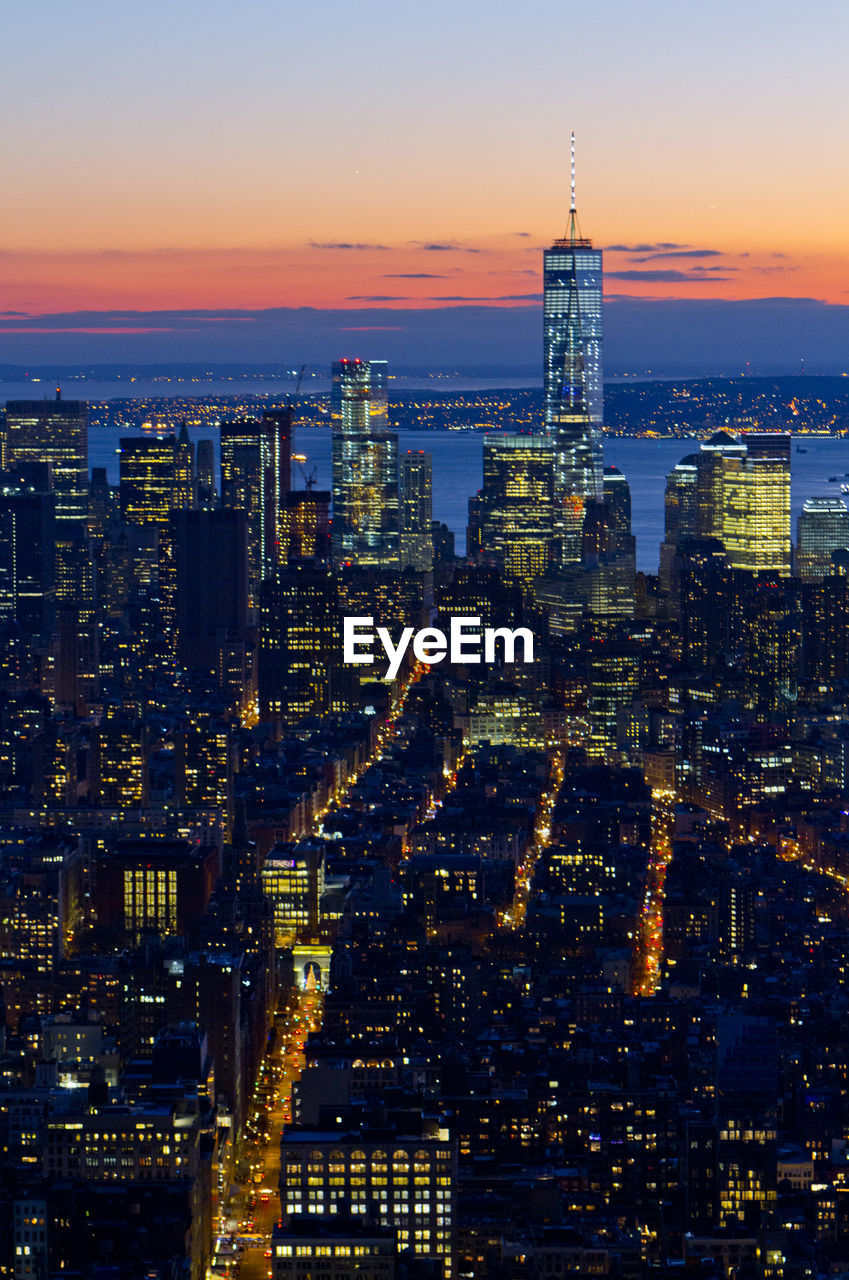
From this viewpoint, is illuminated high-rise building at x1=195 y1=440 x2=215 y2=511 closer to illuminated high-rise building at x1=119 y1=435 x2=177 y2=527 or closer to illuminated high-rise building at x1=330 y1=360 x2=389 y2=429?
illuminated high-rise building at x1=119 y1=435 x2=177 y2=527

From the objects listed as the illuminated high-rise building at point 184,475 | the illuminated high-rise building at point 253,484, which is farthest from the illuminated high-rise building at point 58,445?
the illuminated high-rise building at point 253,484

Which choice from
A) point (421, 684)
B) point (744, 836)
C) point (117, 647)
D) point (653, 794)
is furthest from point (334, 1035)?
point (117, 647)

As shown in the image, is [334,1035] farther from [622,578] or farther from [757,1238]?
[622,578]

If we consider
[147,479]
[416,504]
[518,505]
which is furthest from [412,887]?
[416,504]

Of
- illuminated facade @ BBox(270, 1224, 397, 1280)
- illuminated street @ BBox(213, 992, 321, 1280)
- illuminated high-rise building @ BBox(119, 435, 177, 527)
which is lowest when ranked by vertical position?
illuminated street @ BBox(213, 992, 321, 1280)

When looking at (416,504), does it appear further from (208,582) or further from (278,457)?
(208,582)

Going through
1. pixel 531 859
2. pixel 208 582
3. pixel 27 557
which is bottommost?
pixel 531 859

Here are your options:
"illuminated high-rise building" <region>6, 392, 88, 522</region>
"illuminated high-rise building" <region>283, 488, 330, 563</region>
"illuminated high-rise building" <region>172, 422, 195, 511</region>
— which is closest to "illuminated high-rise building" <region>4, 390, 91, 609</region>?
"illuminated high-rise building" <region>6, 392, 88, 522</region>
